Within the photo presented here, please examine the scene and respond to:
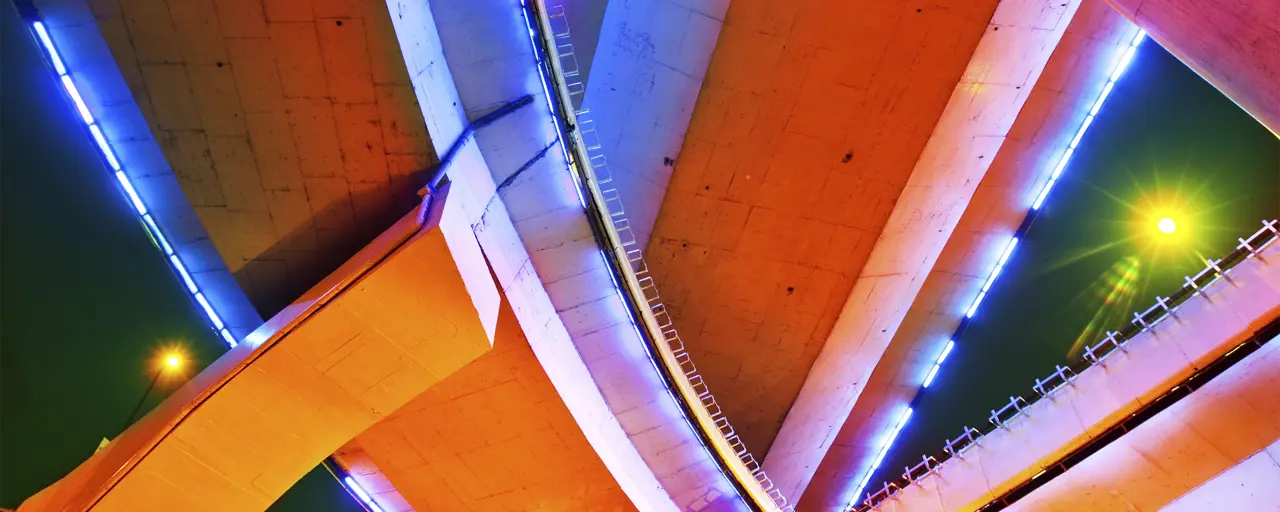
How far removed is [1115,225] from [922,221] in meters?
2.99

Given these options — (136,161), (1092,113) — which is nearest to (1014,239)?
(1092,113)

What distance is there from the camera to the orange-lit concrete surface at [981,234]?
36.7ft

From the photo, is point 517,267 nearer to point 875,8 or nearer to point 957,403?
point 875,8

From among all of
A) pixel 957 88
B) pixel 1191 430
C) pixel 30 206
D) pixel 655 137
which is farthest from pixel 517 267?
pixel 1191 430

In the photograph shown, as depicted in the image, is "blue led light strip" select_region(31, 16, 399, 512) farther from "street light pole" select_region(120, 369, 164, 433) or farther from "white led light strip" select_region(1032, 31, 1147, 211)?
"white led light strip" select_region(1032, 31, 1147, 211)

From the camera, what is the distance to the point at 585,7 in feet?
38.0

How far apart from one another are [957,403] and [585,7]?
917cm

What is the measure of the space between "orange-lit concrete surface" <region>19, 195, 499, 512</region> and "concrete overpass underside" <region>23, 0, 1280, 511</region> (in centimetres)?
6

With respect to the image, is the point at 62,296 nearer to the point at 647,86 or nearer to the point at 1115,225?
the point at 647,86

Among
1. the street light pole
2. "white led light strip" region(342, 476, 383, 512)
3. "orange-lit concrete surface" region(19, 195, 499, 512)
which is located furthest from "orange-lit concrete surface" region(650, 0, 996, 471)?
the street light pole

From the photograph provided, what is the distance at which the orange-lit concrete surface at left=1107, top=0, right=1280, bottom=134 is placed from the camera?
19.7ft

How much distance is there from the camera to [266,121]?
7.47 metres

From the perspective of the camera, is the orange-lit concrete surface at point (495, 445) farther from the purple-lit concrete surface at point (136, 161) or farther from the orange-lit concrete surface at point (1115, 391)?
the orange-lit concrete surface at point (1115, 391)

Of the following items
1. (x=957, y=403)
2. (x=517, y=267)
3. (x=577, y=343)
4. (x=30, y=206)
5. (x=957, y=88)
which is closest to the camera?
(x=30, y=206)
